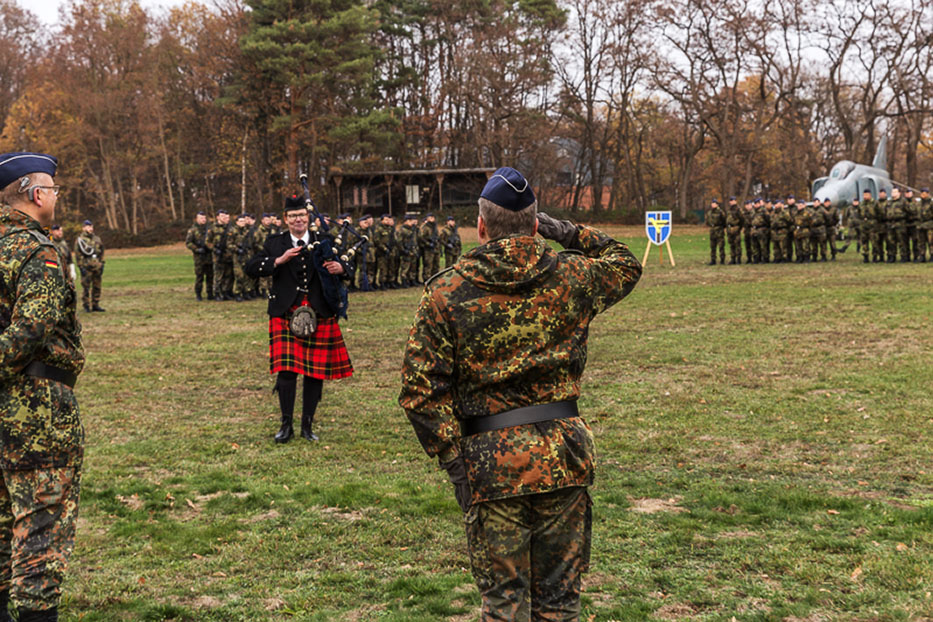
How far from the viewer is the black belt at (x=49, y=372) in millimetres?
3586

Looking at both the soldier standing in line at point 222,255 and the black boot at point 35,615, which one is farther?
the soldier standing in line at point 222,255

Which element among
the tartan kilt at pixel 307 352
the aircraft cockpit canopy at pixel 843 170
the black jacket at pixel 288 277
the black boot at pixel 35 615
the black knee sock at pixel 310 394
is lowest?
the black boot at pixel 35 615

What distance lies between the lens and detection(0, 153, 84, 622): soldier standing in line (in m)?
3.48

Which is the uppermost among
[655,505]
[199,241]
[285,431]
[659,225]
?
[659,225]

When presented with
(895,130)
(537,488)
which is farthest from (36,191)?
(895,130)

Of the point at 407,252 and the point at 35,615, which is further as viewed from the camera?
the point at 407,252

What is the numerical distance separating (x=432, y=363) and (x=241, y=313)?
16.2 metres

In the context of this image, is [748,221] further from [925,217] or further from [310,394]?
[310,394]

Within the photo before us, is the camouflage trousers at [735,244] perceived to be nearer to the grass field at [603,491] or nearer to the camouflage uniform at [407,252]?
the camouflage uniform at [407,252]

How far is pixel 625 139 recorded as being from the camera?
61531 millimetres

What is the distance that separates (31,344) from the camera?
3.43 metres

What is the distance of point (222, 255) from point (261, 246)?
1047 mm

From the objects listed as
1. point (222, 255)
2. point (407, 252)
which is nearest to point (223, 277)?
point (222, 255)

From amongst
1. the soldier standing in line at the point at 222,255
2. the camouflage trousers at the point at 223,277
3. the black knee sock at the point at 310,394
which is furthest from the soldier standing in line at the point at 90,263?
the black knee sock at the point at 310,394
